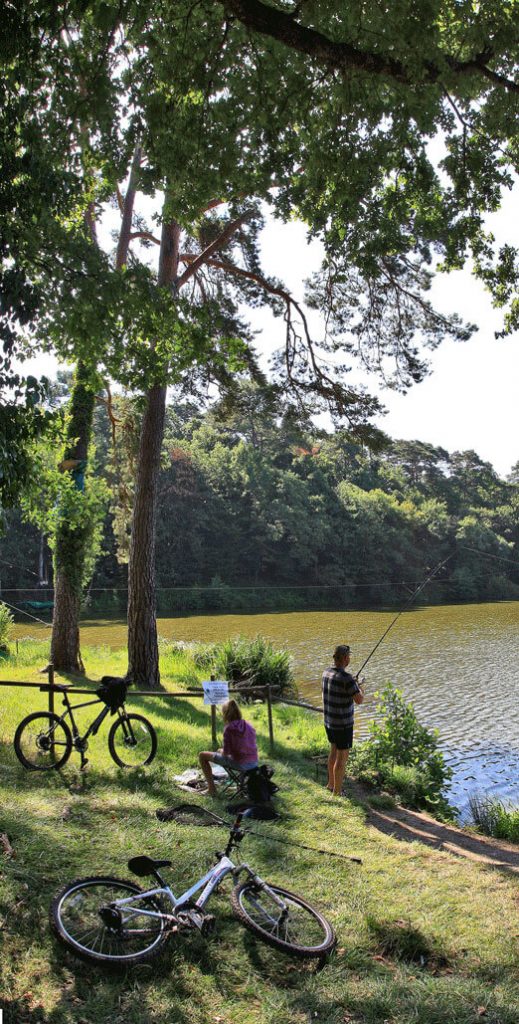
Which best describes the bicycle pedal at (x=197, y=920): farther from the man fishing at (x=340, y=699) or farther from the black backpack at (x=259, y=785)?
the man fishing at (x=340, y=699)

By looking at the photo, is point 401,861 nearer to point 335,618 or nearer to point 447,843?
point 447,843

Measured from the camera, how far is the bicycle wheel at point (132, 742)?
23.2 ft

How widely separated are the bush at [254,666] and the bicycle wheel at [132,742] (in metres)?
6.15

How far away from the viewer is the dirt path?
6.72 metres

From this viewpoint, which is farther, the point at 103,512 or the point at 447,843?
the point at 103,512

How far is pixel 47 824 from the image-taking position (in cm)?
525

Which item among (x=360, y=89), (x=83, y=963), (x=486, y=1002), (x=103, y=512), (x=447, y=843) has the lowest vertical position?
(x=447, y=843)

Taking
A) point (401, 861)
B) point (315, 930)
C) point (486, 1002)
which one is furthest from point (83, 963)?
point (401, 861)

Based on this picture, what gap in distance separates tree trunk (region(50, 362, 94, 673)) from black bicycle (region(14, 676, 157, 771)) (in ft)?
19.2

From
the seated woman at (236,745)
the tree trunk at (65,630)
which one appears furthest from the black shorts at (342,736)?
the tree trunk at (65,630)

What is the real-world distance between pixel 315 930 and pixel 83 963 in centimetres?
131

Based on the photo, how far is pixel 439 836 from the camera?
23.6 feet

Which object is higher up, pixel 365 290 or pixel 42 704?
pixel 365 290

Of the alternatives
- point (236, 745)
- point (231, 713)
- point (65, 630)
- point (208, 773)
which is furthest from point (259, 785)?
point (65, 630)
